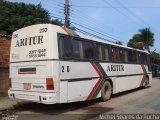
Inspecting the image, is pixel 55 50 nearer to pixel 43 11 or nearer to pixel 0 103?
pixel 0 103

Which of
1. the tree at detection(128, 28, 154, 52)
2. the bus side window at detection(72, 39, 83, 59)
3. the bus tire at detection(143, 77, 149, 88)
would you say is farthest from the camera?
the tree at detection(128, 28, 154, 52)

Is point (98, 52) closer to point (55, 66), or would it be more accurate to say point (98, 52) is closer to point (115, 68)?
point (115, 68)

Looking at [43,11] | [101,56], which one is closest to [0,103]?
[101,56]

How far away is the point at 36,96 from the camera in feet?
34.4

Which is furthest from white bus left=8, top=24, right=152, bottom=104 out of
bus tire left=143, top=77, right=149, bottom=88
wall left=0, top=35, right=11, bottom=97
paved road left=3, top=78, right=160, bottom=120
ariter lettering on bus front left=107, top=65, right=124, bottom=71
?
bus tire left=143, top=77, right=149, bottom=88

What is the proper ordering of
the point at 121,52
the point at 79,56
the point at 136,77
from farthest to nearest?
the point at 136,77 < the point at 121,52 < the point at 79,56

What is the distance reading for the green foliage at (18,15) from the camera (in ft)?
103

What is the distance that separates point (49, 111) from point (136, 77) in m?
8.13

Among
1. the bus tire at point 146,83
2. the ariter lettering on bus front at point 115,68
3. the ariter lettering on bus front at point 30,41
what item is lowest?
the bus tire at point 146,83

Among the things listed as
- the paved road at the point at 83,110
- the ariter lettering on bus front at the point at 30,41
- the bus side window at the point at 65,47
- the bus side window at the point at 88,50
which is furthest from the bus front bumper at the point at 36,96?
the bus side window at the point at 88,50

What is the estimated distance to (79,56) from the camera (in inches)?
Result: 462

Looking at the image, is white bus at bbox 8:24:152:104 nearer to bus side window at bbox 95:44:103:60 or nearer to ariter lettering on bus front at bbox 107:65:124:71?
bus side window at bbox 95:44:103:60

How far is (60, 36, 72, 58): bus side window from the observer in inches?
424

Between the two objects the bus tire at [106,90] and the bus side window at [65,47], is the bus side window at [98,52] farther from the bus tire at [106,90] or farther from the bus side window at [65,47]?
the bus side window at [65,47]
